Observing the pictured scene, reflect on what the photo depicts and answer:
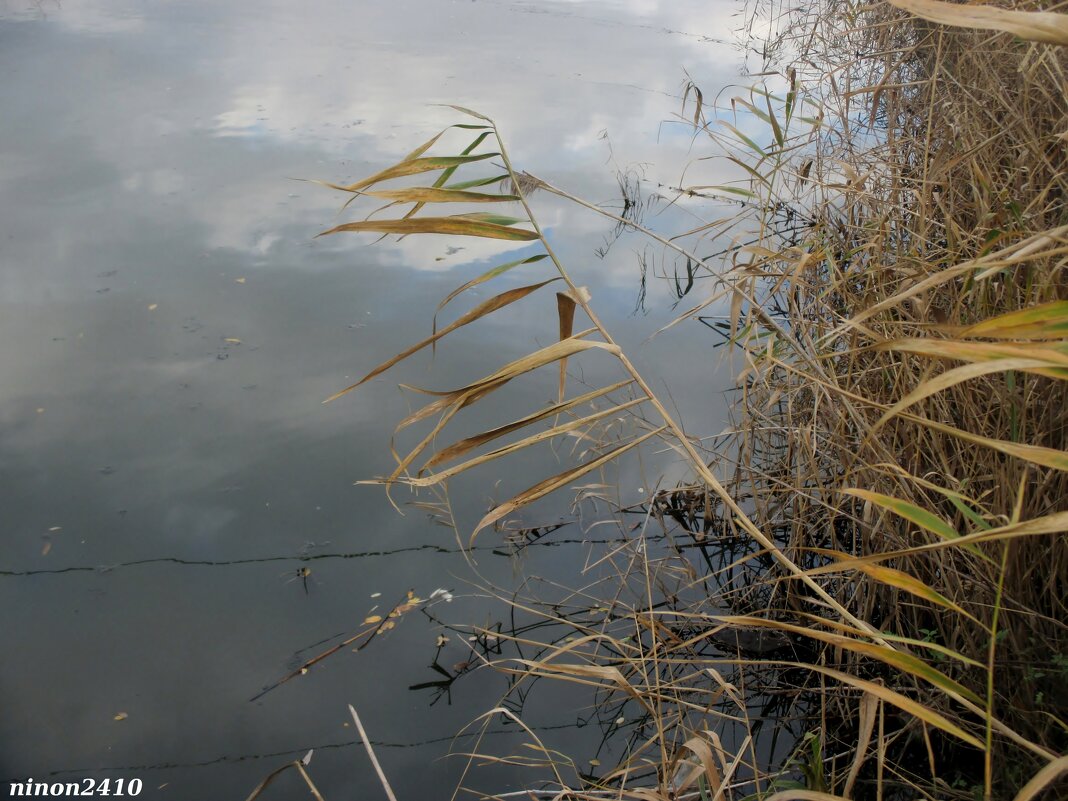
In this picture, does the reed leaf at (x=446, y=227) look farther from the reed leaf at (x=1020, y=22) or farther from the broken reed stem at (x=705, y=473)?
the reed leaf at (x=1020, y=22)

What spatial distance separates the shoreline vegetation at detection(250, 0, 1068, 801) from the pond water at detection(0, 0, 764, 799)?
22 centimetres

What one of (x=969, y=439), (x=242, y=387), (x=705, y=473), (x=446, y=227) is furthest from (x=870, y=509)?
(x=242, y=387)

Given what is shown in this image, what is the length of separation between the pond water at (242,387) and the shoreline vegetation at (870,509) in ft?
0.72

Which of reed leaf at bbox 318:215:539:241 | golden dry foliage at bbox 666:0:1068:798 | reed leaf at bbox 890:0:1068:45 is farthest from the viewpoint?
reed leaf at bbox 318:215:539:241

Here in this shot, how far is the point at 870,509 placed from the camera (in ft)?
6.55

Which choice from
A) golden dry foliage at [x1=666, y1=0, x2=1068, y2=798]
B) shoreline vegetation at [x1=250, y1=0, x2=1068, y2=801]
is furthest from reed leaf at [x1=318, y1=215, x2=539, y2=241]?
golden dry foliage at [x1=666, y1=0, x2=1068, y2=798]

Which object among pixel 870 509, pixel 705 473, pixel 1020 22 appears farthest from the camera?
pixel 870 509

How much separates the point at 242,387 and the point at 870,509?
2.13 meters

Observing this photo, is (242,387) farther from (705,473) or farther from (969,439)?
(969,439)

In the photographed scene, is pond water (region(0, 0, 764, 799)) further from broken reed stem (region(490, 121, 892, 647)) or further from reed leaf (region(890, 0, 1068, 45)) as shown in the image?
reed leaf (region(890, 0, 1068, 45))

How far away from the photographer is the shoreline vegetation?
114 cm

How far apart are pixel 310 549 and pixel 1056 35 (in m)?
2.10

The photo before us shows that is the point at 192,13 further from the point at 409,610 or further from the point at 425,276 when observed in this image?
the point at 409,610

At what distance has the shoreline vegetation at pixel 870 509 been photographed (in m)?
1.14
